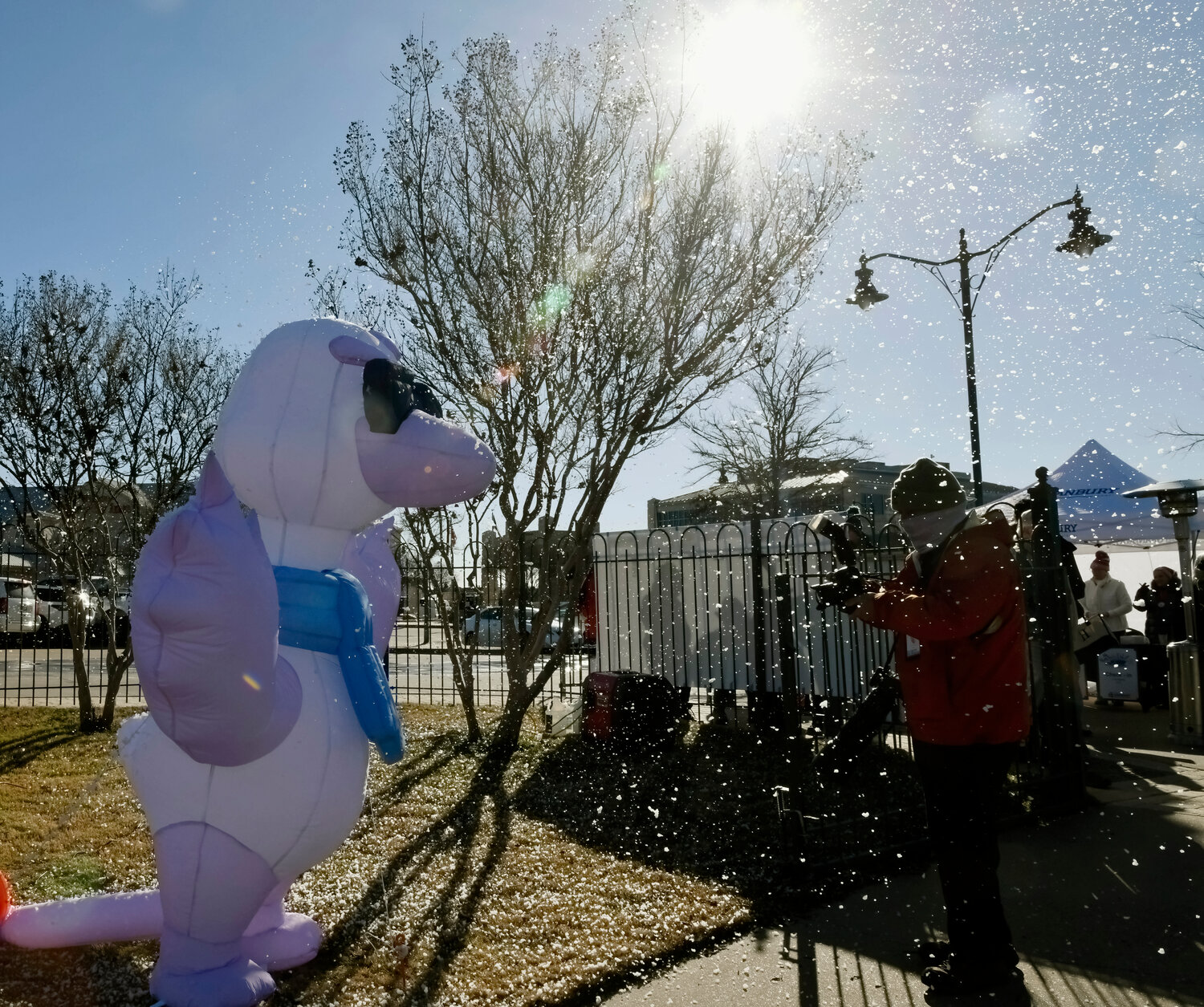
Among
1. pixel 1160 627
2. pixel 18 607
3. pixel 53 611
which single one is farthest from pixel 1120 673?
pixel 53 611

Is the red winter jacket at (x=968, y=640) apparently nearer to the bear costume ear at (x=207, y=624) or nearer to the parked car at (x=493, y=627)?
the bear costume ear at (x=207, y=624)

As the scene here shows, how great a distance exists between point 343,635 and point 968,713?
2194 millimetres

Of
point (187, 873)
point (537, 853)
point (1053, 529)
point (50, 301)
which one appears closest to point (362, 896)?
point (537, 853)

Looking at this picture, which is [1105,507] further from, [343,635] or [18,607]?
[18,607]

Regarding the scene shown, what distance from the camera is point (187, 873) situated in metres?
2.20

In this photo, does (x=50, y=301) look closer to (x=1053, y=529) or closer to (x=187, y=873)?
(x=187, y=873)

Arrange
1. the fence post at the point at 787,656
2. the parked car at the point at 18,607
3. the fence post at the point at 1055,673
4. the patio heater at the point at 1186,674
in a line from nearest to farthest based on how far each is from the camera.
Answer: the fence post at the point at 787,656 < the fence post at the point at 1055,673 < the patio heater at the point at 1186,674 < the parked car at the point at 18,607

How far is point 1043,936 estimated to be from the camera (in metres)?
3.70

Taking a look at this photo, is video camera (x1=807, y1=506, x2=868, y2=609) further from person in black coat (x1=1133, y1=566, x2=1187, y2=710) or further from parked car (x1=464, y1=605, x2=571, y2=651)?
person in black coat (x1=1133, y1=566, x2=1187, y2=710)

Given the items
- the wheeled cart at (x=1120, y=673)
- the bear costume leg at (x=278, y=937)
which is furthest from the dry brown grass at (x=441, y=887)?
the wheeled cart at (x=1120, y=673)

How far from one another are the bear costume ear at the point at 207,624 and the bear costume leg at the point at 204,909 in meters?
0.30

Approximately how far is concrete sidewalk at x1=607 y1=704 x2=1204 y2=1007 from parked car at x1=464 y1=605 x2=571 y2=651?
4.60m

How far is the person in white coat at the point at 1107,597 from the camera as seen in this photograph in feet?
35.0

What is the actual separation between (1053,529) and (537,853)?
4329 millimetres
